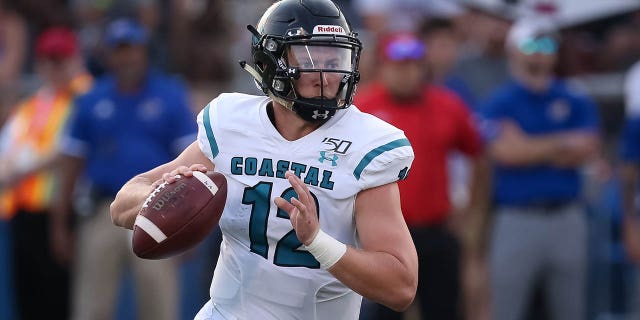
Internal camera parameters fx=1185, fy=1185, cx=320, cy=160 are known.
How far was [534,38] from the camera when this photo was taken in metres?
6.68

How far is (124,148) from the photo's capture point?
6867 millimetres

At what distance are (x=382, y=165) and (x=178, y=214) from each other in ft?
1.94

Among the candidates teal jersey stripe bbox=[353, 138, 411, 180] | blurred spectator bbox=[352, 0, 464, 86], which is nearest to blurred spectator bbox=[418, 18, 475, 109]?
blurred spectator bbox=[352, 0, 464, 86]

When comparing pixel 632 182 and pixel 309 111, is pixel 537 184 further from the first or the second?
pixel 309 111

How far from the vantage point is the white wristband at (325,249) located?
3133mm

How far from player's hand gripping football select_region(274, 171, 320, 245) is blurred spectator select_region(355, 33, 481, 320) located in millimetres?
3373

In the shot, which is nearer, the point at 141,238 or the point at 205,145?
the point at 141,238

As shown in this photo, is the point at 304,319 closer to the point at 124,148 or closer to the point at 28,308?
the point at 124,148

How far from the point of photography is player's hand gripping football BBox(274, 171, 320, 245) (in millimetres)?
3102

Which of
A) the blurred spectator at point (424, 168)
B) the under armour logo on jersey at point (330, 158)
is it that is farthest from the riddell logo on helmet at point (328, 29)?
the blurred spectator at point (424, 168)

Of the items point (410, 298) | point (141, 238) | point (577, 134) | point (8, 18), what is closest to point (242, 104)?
point (141, 238)

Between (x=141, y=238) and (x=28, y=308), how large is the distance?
4.43 meters

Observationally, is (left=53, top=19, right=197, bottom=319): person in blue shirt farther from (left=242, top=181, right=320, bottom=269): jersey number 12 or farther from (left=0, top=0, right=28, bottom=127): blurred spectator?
(left=242, top=181, right=320, bottom=269): jersey number 12

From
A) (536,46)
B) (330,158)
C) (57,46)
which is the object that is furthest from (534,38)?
(330,158)
